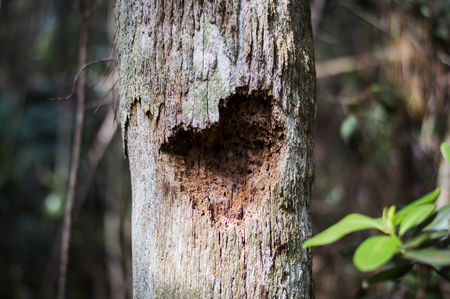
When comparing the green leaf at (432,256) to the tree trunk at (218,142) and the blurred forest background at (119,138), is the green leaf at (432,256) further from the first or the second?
the blurred forest background at (119,138)

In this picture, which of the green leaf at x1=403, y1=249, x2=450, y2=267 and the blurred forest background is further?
the blurred forest background

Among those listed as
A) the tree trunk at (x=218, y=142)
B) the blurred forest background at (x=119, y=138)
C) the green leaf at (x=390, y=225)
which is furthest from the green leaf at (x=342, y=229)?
the blurred forest background at (x=119, y=138)

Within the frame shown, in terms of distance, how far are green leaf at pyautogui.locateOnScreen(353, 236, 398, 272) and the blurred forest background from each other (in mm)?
1033

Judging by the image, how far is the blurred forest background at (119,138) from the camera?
1.85m

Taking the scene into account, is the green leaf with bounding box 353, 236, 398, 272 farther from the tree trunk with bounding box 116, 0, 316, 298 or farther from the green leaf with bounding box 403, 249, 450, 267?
the tree trunk with bounding box 116, 0, 316, 298

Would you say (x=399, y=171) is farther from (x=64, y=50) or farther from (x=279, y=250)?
(x=64, y=50)

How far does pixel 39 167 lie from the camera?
3740mm

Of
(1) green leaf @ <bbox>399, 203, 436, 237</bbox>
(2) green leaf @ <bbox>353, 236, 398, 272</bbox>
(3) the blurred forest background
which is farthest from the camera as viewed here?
(3) the blurred forest background

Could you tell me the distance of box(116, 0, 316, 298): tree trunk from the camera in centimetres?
71

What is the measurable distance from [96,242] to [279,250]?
10.0ft

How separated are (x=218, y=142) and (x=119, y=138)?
2.21 metres

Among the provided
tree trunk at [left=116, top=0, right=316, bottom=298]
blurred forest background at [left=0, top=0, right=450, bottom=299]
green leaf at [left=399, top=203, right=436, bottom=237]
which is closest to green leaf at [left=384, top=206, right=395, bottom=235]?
green leaf at [left=399, top=203, right=436, bottom=237]

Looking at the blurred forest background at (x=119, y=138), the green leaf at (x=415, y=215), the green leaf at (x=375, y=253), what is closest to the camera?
the green leaf at (x=375, y=253)

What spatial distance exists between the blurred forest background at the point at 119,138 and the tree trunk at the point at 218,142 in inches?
34.3
